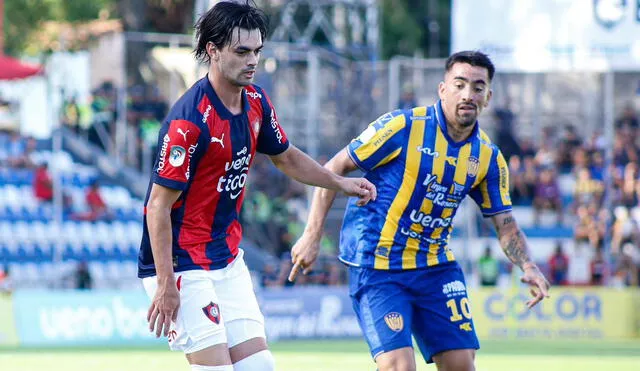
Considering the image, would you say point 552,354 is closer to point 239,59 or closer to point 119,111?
point 119,111

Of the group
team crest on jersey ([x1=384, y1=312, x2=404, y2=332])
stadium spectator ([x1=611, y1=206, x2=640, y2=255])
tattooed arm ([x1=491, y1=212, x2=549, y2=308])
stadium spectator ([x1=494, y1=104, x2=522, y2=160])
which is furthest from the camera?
stadium spectator ([x1=494, y1=104, x2=522, y2=160])

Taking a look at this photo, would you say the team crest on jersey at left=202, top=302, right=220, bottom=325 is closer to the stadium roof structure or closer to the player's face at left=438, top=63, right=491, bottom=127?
the player's face at left=438, top=63, right=491, bottom=127

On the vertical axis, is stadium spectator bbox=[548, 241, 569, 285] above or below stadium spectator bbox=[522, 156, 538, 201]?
below

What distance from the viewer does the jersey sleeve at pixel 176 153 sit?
6.09m

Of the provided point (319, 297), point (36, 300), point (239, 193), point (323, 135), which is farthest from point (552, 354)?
point (239, 193)

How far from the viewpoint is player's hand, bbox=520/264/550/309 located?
7512 millimetres

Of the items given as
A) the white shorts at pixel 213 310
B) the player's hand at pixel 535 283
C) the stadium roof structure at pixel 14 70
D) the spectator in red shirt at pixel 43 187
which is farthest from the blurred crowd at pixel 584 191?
the white shorts at pixel 213 310

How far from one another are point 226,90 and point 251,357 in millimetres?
1401

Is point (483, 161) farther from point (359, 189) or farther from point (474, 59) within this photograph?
point (359, 189)

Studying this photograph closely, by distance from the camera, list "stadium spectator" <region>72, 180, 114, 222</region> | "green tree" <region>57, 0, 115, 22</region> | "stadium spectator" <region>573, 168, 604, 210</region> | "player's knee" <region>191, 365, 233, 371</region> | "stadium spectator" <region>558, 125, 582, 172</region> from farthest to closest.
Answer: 1. "green tree" <region>57, 0, 115, 22</region>
2. "stadium spectator" <region>558, 125, 582, 172</region>
3. "stadium spectator" <region>573, 168, 604, 210</region>
4. "stadium spectator" <region>72, 180, 114, 222</region>
5. "player's knee" <region>191, 365, 233, 371</region>

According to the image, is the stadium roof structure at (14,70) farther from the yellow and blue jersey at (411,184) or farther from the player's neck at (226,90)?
the player's neck at (226,90)

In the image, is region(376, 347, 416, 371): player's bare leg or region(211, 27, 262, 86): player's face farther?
region(376, 347, 416, 371): player's bare leg

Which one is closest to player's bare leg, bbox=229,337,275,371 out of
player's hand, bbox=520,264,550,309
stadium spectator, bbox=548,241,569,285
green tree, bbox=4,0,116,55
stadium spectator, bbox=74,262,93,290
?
player's hand, bbox=520,264,550,309

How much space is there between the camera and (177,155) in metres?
6.10
